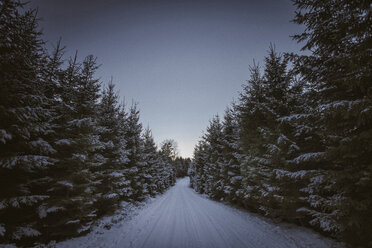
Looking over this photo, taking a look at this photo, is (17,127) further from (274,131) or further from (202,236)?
(274,131)

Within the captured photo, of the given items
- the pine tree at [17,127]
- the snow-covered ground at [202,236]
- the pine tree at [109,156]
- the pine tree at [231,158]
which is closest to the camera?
the pine tree at [17,127]

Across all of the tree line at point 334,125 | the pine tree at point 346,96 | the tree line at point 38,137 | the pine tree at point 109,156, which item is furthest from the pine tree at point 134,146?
the pine tree at point 346,96

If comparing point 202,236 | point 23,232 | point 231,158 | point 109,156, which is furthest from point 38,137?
point 231,158

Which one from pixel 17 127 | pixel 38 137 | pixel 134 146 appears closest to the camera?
pixel 17 127

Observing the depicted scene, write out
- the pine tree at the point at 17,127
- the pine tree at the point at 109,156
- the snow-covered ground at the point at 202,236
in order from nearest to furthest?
the pine tree at the point at 17,127 < the snow-covered ground at the point at 202,236 < the pine tree at the point at 109,156

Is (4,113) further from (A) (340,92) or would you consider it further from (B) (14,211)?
(A) (340,92)

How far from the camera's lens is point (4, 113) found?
5336mm

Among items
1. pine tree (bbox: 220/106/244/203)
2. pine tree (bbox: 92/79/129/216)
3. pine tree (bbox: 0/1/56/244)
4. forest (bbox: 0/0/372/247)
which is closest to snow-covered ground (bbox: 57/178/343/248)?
forest (bbox: 0/0/372/247)

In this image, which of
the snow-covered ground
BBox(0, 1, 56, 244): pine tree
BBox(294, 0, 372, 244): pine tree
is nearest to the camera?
BBox(294, 0, 372, 244): pine tree

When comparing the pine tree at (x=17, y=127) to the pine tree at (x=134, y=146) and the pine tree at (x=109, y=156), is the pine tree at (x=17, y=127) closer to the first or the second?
→ the pine tree at (x=109, y=156)

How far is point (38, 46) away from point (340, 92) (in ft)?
43.8

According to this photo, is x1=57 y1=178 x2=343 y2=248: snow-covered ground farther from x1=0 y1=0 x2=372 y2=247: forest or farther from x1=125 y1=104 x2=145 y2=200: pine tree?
x1=125 y1=104 x2=145 y2=200: pine tree

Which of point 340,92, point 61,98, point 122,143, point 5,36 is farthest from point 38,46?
point 340,92

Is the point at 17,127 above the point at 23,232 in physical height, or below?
above
